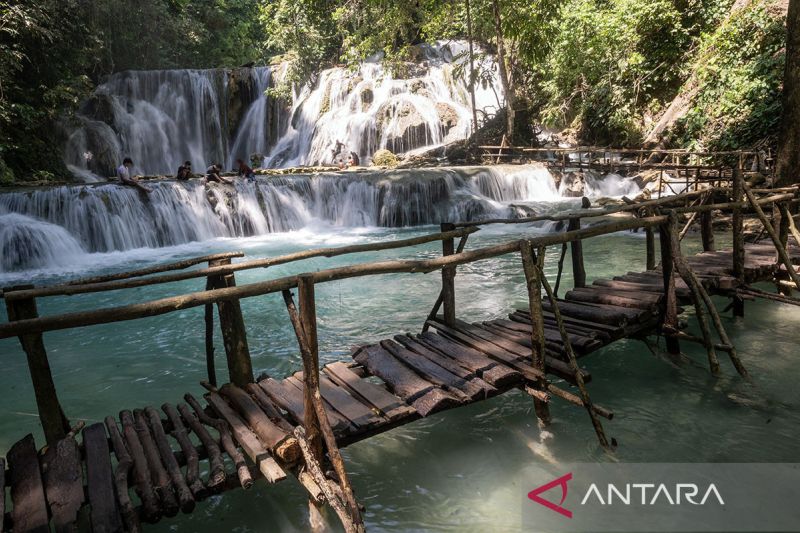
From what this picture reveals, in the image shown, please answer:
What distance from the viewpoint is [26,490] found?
2924 millimetres

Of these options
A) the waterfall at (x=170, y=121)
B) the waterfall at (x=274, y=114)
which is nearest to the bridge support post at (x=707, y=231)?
the waterfall at (x=274, y=114)

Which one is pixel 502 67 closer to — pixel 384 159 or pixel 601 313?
pixel 384 159

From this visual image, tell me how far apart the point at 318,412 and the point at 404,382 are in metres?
1.09

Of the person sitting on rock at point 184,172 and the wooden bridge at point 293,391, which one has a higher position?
Answer: the person sitting on rock at point 184,172

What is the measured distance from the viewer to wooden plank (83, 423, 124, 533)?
2.71 meters

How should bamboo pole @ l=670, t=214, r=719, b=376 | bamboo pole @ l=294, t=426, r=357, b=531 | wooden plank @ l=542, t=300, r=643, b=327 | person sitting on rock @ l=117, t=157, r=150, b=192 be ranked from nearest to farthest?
bamboo pole @ l=294, t=426, r=357, b=531 → bamboo pole @ l=670, t=214, r=719, b=376 → wooden plank @ l=542, t=300, r=643, b=327 → person sitting on rock @ l=117, t=157, r=150, b=192

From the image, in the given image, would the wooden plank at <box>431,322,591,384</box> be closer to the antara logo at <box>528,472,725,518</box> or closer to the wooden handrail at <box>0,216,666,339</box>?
the antara logo at <box>528,472,725,518</box>

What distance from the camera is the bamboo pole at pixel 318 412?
2883 mm

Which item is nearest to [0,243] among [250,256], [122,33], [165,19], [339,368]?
[250,256]

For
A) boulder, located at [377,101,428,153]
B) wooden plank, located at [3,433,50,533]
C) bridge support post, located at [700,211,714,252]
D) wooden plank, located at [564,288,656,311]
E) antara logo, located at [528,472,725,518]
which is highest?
boulder, located at [377,101,428,153]

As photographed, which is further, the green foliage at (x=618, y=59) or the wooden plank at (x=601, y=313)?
the green foliage at (x=618, y=59)

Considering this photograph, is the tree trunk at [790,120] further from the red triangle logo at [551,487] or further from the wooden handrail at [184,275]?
the red triangle logo at [551,487]

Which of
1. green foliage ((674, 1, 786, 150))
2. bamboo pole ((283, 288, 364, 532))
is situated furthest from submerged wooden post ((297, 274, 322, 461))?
green foliage ((674, 1, 786, 150))

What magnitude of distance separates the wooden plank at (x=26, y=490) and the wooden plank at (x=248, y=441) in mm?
Result: 1039
